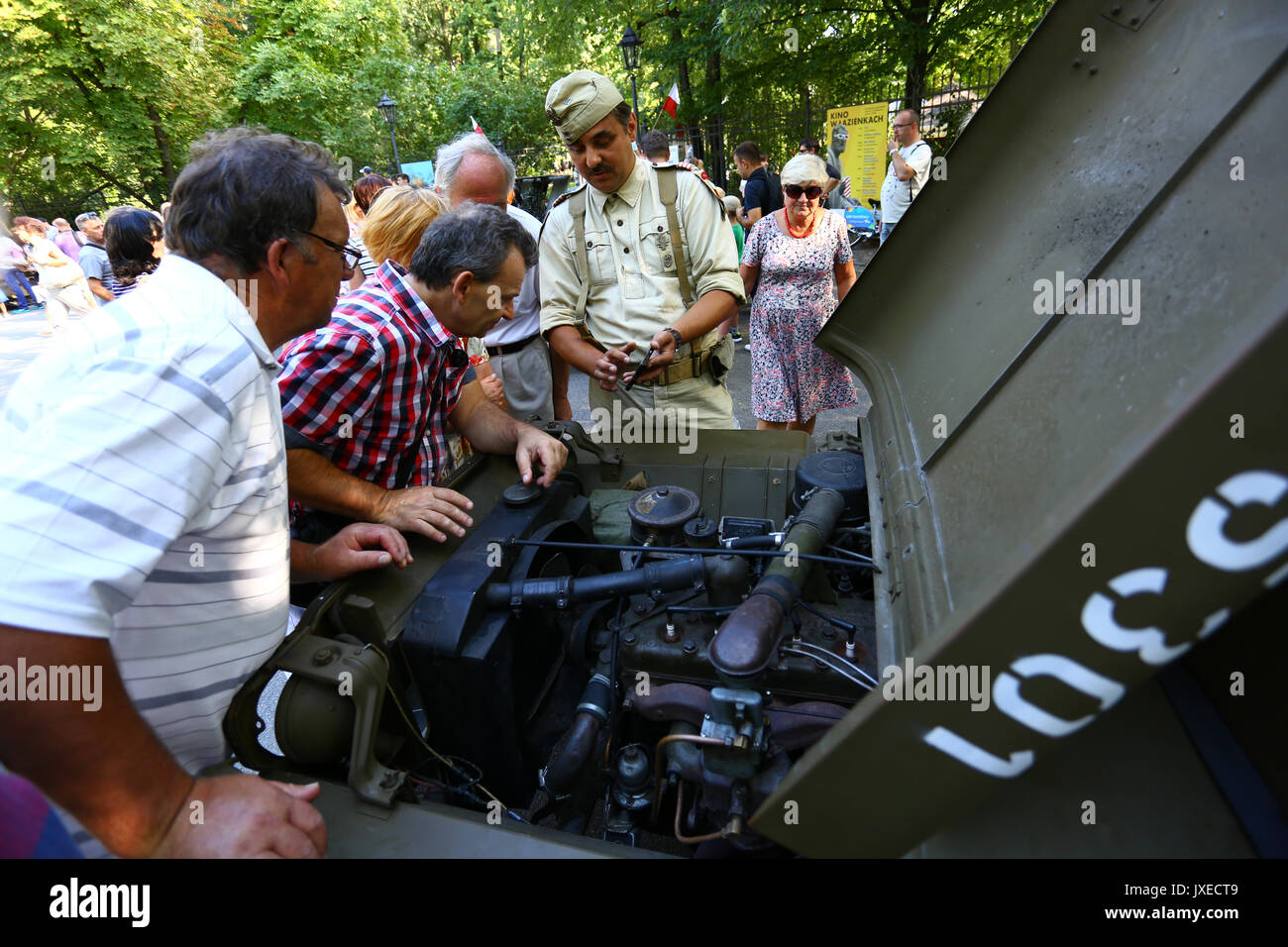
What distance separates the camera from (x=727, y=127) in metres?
14.0

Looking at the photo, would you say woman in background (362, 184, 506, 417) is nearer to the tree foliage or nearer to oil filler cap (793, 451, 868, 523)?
oil filler cap (793, 451, 868, 523)

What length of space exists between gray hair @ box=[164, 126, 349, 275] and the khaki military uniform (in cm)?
165

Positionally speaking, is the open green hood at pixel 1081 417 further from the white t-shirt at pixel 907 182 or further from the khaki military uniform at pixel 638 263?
the white t-shirt at pixel 907 182

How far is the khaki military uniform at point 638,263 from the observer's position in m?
3.13

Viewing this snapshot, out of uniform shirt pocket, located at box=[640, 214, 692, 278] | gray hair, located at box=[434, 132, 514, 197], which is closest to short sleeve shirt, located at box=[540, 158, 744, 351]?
uniform shirt pocket, located at box=[640, 214, 692, 278]

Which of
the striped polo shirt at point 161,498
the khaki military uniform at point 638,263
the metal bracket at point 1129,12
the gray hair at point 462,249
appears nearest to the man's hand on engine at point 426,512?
the striped polo shirt at point 161,498

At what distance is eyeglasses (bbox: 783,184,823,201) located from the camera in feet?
13.3

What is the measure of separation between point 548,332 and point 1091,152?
2.34 meters

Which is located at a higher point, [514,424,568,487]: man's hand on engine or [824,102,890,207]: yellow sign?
[824,102,890,207]: yellow sign

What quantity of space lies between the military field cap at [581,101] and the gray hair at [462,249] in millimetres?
827

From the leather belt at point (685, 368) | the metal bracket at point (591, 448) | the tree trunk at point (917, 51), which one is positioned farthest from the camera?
the tree trunk at point (917, 51)

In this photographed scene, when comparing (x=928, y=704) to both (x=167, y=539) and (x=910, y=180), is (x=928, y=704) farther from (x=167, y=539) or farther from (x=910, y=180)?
(x=910, y=180)

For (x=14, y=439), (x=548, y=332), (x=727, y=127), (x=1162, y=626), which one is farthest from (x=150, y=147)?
(x=1162, y=626)

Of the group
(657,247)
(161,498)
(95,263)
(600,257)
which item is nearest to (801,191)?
(657,247)
